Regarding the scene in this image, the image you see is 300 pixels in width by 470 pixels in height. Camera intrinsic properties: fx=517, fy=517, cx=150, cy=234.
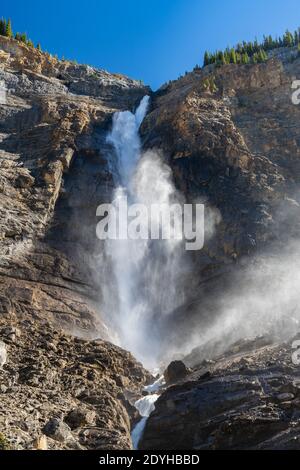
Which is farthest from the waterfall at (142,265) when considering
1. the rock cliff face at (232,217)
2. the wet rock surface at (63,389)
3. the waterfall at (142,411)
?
the waterfall at (142,411)

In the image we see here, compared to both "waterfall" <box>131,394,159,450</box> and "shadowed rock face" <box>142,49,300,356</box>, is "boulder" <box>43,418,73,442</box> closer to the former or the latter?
"waterfall" <box>131,394,159,450</box>

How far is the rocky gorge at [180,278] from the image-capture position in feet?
74.6

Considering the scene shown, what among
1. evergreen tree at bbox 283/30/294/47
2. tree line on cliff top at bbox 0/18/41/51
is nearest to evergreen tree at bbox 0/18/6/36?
tree line on cliff top at bbox 0/18/41/51

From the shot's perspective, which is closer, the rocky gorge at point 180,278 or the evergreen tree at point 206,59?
the rocky gorge at point 180,278

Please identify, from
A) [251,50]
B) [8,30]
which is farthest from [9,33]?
[251,50]

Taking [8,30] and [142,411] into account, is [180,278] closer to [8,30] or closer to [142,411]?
[142,411]

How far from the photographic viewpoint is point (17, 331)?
28.4 meters

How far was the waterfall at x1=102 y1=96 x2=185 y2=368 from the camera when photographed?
123ft

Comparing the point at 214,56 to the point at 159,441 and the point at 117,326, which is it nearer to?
the point at 117,326

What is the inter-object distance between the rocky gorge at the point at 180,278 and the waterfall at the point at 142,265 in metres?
0.74

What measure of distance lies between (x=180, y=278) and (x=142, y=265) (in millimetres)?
3440

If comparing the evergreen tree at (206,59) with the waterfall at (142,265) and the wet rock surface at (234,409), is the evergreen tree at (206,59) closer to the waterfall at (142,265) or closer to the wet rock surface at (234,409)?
the waterfall at (142,265)

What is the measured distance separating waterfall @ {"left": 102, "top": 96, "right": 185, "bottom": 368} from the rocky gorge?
29.0 inches

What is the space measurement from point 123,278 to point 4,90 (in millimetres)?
29353
